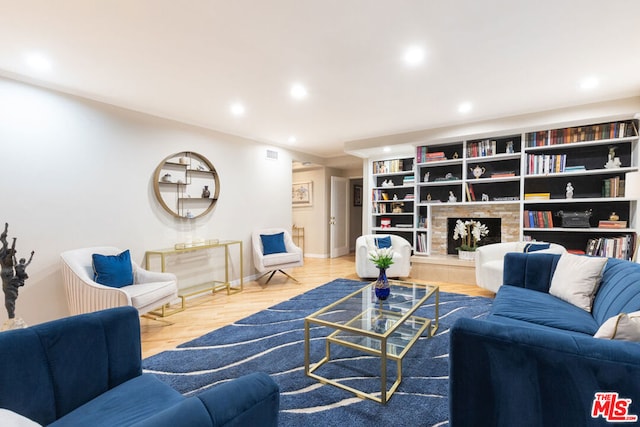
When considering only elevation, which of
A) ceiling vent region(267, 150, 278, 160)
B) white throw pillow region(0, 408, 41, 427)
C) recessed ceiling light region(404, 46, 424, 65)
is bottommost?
white throw pillow region(0, 408, 41, 427)

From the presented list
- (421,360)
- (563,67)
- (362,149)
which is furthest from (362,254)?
(563,67)

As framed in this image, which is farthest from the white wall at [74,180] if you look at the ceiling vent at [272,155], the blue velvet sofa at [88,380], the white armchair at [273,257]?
the blue velvet sofa at [88,380]

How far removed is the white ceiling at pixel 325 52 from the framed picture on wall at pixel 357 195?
160 inches

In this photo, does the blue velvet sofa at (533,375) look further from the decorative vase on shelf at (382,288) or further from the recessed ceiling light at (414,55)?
the recessed ceiling light at (414,55)

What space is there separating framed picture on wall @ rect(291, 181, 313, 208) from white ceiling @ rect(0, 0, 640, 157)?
3.30 metres

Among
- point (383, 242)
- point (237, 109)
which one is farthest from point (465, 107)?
point (237, 109)

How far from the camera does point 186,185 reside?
151 inches

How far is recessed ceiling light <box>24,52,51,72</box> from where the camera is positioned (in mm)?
2199

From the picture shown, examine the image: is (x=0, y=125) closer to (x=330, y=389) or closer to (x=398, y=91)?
(x=330, y=389)

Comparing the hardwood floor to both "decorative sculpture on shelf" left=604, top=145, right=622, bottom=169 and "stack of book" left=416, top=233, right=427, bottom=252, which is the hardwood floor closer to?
"stack of book" left=416, top=233, right=427, bottom=252

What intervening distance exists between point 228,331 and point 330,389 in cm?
128

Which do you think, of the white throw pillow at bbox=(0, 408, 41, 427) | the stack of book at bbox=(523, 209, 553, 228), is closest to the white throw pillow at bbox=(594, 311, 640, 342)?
the white throw pillow at bbox=(0, 408, 41, 427)

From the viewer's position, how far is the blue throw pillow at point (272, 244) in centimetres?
457

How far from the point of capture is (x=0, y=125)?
8.00ft
